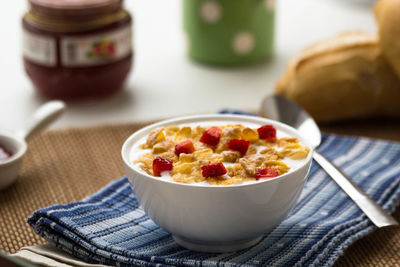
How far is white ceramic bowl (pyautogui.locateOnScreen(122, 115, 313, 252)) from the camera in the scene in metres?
0.84

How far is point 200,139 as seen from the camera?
3.12ft

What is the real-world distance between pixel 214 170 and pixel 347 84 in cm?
63

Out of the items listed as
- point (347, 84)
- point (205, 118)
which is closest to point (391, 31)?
point (347, 84)

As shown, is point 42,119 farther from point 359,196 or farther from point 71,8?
point 359,196

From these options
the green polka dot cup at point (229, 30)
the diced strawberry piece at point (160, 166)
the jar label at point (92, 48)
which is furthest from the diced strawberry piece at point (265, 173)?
the green polka dot cup at point (229, 30)

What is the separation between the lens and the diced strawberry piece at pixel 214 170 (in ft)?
2.81

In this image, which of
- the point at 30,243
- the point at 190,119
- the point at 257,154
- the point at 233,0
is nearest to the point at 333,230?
the point at 257,154

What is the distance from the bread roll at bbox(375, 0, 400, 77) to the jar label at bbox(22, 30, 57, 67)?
649mm

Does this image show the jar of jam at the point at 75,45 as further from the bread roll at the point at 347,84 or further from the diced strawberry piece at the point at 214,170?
the diced strawberry piece at the point at 214,170

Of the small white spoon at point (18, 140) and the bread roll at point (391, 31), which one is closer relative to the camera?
the small white spoon at point (18, 140)

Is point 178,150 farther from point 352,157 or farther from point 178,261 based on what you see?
point 352,157

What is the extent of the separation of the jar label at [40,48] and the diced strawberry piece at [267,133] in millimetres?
664

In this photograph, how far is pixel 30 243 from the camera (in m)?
1.00

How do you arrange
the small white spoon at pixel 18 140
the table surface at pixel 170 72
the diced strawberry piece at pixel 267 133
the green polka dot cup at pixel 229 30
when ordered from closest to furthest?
the diced strawberry piece at pixel 267 133
the small white spoon at pixel 18 140
the table surface at pixel 170 72
the green polka dot cup at pixel 229 30
